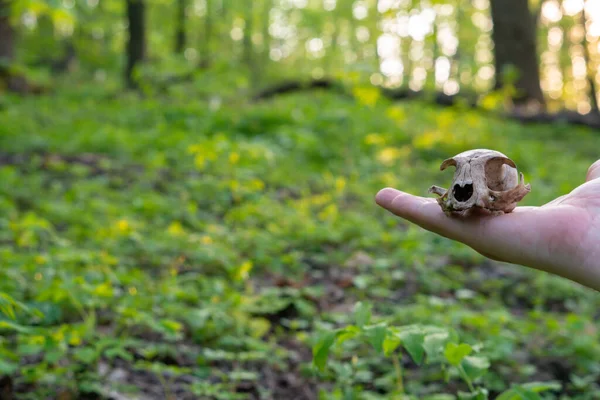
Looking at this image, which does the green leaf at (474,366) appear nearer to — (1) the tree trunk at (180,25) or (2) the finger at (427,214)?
(2) the finger at (427,214)

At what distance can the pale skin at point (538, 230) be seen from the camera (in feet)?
5.76

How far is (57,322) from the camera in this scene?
3043 mm

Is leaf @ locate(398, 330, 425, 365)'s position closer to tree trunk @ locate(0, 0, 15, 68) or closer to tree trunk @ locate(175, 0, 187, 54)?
tree trunk @ locate(0, 0, 15, 68)

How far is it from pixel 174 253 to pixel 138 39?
10.8m

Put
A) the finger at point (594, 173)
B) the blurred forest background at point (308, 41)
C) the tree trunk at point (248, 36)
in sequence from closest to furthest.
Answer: the finger at point (594, 173)
the blurred forest background at point (308, 41)
the tree trunk at point (248, 36)

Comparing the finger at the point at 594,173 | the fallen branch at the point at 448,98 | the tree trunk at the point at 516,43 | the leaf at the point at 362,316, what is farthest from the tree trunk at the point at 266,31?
the leaf at the point at 362,316

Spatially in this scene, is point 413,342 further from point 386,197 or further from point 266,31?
point 266,31

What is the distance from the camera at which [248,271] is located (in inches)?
161

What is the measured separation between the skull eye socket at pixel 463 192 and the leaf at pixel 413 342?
19.8 inches

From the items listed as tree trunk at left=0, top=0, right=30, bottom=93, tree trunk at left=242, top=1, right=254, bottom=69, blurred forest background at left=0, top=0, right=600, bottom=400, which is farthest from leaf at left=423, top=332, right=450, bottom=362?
tree trunk at left=242, top=1, right=254, bottom=69

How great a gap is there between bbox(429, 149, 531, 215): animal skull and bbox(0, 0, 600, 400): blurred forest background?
1.53 feet

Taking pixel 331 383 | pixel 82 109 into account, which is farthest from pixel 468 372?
pixel 82 109

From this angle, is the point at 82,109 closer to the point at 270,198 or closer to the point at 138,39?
the point at 138,39

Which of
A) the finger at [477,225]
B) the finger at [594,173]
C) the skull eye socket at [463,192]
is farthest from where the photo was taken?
the finger at [594,173]
